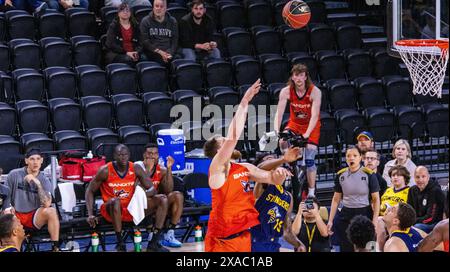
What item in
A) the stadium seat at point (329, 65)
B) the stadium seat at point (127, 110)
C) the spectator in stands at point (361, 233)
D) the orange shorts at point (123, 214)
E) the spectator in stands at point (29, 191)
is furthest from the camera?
the stadium seat at point (329, 65)

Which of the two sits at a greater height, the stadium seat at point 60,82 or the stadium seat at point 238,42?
the stadium seat at point 238,42

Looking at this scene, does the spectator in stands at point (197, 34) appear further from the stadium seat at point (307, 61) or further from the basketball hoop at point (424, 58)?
the basketball hoop at point (424, 58)

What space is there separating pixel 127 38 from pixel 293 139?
144 inches

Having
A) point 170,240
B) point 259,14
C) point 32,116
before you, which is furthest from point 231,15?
point 170,240

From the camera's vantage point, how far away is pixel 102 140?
11.7 metres

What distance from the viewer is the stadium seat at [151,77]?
42.2 feet

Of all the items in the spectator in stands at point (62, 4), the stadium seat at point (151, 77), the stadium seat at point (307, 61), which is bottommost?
the stadium seat at point (151, 77)

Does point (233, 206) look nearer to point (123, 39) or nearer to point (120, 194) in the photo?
point (120, 194)

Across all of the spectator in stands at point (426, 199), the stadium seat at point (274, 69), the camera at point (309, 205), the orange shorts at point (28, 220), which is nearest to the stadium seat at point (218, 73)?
the stadium seat at point (274, 69)

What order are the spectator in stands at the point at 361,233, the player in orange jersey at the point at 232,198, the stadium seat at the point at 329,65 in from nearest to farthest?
1. the spectator in stands at the point at 361,233
2. the player in orange jersey at the point at 232,198
3. the stadium seat at the point at 329,65

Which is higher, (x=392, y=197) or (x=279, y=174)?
(x=279, y=174)

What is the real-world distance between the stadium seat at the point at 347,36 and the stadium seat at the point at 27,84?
454cm

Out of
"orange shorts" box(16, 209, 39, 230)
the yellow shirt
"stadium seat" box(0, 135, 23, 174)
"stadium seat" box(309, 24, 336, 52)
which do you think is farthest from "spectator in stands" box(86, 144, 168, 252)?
"stadium seat" box(309, 24, 336, 52)
